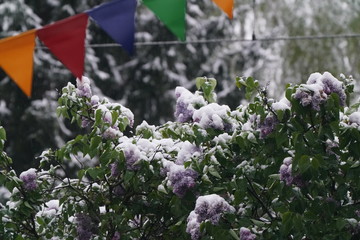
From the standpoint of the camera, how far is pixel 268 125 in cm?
372

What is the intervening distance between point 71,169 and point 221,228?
10143 millimetres

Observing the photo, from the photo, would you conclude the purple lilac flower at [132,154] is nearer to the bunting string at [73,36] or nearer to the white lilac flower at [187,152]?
the white lilac flower at [187,152]

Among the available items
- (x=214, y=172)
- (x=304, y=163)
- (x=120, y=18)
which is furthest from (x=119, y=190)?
(x=304, y=163)

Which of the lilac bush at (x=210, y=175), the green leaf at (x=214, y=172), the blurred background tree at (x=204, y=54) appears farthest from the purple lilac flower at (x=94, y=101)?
the blurred background tree at (x=204, y=54)

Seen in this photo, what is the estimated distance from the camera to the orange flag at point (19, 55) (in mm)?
4656

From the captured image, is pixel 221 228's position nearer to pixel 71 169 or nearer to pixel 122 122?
pixel 122 122

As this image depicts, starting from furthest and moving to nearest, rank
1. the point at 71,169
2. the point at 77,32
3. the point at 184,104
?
the point at 71,169
the point at 77,32
the point at 184,104

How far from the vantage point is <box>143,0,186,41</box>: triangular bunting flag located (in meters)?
4.79

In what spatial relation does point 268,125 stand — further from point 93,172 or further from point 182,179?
point 93,172

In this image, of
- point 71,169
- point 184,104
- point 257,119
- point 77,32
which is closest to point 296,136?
point 257,119

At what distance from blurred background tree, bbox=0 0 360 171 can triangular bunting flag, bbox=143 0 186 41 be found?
9.01 metres

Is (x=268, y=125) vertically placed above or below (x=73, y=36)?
below

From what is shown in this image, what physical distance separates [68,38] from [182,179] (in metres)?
1.16

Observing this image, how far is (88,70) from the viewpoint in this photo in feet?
47.3
